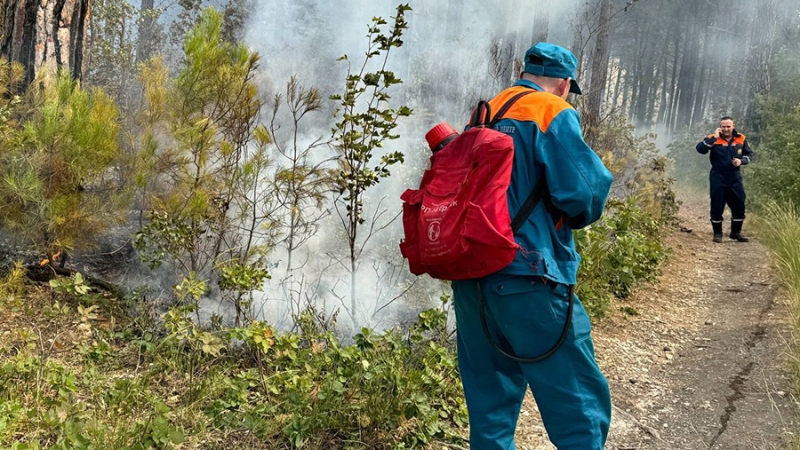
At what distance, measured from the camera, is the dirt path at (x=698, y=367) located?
3.30 meters

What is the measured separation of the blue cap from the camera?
2.19 m

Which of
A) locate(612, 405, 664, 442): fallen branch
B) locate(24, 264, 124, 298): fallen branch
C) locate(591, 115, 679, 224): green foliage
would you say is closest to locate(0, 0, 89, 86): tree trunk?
locate(24, 264, 124, 298): fallen branch

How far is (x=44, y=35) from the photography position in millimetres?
4180

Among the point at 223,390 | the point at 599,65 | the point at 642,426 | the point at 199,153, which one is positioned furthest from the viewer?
the point at 599,65

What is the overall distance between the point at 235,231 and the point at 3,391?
1724 millimetres

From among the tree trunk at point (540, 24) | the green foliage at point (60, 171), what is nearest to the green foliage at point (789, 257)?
the green foliage at point (60, 171)

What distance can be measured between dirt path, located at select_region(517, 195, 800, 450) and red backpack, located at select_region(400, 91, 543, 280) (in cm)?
148

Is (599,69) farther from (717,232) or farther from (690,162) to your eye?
(690,162)

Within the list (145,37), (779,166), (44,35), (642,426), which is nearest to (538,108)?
(642,426)

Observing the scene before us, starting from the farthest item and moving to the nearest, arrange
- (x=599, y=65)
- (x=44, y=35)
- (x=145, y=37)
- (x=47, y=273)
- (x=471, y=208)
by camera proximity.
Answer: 1. (x=145, y=37)
2. (x=599, y=65)
3. (x=44, y=35)
4. (x=47, y=273)
5. (x=471, y=208)

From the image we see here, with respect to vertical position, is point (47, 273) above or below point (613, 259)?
above

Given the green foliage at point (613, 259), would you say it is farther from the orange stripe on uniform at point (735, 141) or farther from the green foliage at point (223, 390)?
the orange stripe on uniform at point (735, 141)

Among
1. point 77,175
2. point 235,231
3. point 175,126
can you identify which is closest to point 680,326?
point 235,231

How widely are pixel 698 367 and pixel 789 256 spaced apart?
232cm
